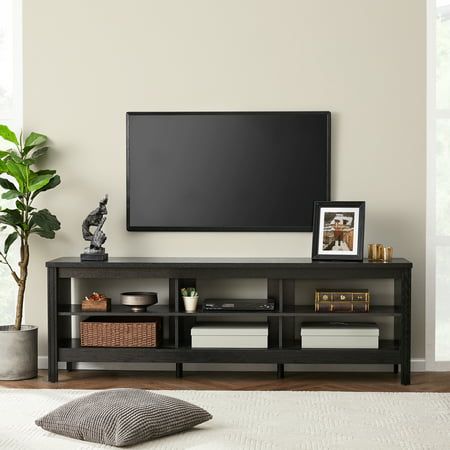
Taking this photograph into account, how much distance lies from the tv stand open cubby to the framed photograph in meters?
0.11

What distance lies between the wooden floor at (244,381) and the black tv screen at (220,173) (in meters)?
0.90

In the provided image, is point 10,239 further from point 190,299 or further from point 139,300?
point 190,299

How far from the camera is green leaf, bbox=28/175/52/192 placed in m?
4.73

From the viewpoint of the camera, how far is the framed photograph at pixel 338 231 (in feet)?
15.5

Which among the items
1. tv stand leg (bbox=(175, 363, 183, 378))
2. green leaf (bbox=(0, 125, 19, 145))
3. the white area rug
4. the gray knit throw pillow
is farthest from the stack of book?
the gray knit throw pillow

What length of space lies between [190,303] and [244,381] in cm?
57

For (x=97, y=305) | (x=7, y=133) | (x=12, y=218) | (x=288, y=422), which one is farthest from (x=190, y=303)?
(x=288, y=422)

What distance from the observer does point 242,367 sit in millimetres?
5020

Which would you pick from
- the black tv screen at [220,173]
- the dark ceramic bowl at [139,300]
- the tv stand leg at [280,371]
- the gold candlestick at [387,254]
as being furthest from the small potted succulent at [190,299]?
the gold candlestick at [387,254]

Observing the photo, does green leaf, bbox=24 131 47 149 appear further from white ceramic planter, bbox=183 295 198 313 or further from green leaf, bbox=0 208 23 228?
white ceramic planter, bbox=183 295 198 313

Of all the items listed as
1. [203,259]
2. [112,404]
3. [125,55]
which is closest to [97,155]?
[125,55]

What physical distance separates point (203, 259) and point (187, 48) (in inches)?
52.4

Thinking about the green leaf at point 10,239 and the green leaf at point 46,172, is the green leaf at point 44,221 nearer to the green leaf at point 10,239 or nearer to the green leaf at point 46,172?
the green leaf at point 10,239

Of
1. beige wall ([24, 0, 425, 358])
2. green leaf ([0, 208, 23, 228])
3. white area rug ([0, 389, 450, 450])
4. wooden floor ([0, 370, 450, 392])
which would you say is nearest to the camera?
white area rug ([0, 389, 450, 450])
